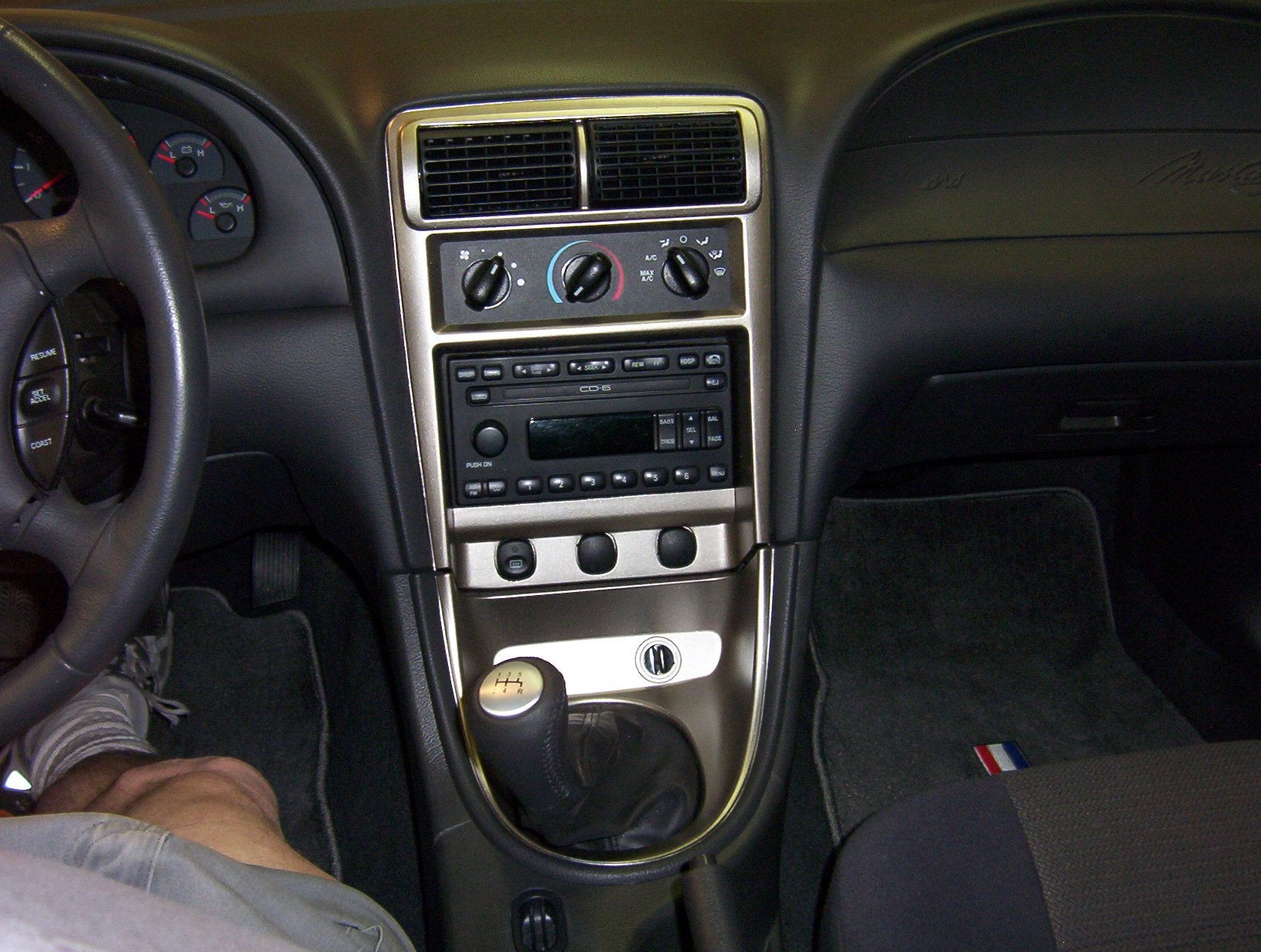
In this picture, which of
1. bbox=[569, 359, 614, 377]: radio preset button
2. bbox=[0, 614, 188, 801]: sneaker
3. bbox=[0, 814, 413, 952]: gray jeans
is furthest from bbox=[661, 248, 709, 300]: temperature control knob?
bbox=[0, 614, 188, 801]: sneaker

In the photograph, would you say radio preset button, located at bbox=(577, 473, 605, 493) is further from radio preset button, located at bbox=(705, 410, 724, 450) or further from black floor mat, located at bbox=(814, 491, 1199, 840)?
black floor mat, located at bbox=(814, 491, 1199, 840)

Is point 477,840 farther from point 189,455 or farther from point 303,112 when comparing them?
point 303,112

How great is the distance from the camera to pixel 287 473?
1489 mm

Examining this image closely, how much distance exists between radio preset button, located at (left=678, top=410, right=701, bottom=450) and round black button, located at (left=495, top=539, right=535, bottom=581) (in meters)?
0.24

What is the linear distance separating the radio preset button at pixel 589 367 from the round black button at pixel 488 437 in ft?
0.37

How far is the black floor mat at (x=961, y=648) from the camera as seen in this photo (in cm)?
181

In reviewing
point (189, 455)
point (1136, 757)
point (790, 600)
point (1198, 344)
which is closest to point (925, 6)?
point (1198, 344)

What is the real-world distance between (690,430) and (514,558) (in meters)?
0.28

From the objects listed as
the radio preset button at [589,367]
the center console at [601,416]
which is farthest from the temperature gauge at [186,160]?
the radio preset button at [589,367]

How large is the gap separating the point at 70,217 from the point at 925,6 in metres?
1.00

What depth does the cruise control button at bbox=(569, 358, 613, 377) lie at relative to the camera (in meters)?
1.33

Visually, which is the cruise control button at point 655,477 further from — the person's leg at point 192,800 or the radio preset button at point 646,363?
the person's leg at point 192,800

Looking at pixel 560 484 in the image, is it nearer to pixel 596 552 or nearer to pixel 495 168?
pixel 596 552

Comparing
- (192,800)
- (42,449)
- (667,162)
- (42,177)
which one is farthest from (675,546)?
(42,177)
